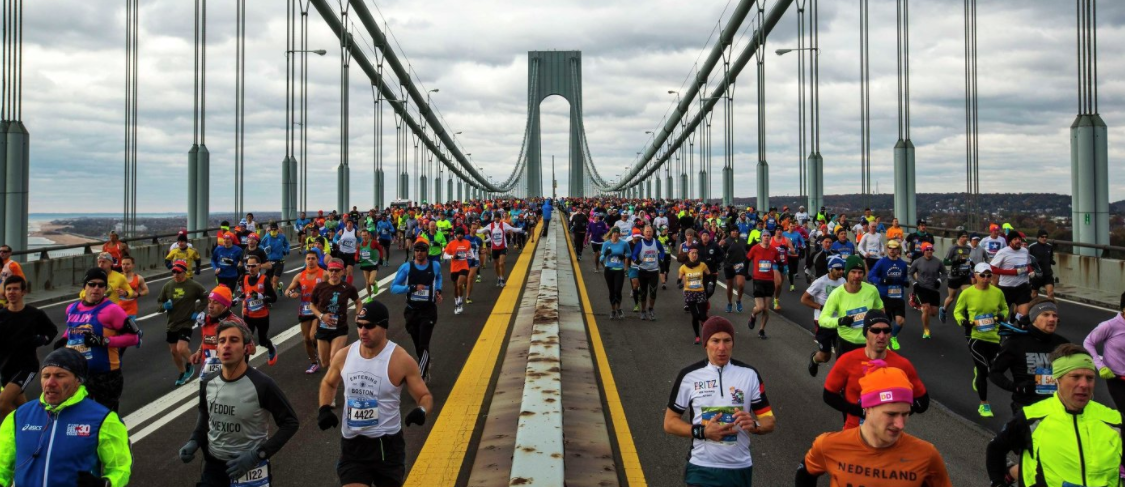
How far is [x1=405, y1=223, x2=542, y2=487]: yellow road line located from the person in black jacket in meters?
4.13

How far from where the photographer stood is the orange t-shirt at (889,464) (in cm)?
349

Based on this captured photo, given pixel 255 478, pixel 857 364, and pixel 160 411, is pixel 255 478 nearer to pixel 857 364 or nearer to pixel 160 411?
pixel 857 364

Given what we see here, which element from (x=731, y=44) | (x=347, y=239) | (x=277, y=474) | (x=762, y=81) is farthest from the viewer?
(x=731, y=44)

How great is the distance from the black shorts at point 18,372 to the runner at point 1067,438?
24.0 ft

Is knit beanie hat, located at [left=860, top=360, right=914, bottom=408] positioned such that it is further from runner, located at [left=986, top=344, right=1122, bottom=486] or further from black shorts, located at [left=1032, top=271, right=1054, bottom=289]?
black shorts, located at [left=1032, top=271, right=1054, bottom=289]

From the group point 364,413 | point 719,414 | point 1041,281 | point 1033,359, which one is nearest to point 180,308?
point 364,413

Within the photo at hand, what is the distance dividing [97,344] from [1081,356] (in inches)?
276

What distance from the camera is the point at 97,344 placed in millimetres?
6941

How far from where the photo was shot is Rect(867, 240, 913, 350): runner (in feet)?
37.8

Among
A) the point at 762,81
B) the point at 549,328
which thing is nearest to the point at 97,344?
the point at 549,328

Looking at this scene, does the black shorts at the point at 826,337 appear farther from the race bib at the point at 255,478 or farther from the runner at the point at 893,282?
the race bib at the point at 255,478

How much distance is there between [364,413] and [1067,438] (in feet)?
12.2

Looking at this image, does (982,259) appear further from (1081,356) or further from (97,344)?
(97,344)

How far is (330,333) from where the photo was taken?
9.30 metres
